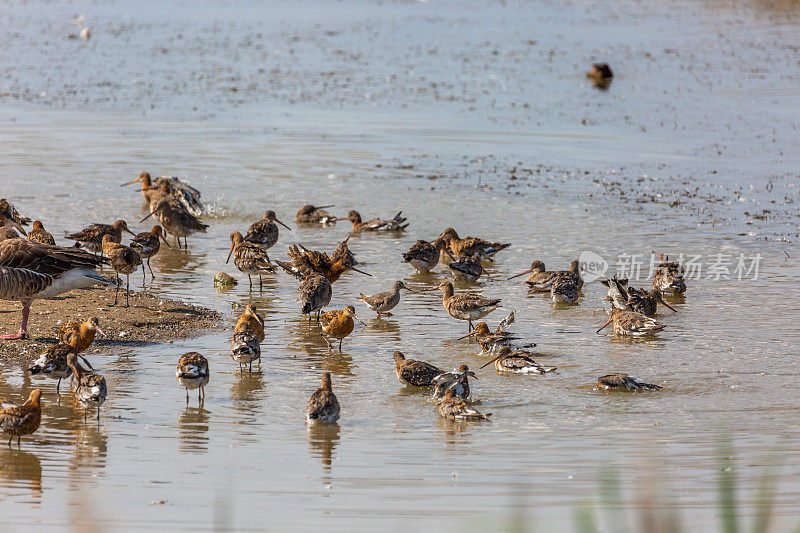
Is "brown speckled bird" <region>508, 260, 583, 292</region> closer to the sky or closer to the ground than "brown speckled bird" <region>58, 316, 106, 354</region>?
closer to the sky

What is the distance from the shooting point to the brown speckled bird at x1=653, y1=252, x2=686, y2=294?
15062 mm

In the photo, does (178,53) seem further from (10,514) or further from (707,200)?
(10,514)

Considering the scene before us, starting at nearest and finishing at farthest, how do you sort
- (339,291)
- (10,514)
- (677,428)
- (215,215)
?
(10,514), (677,428), (339,291), (215,215)

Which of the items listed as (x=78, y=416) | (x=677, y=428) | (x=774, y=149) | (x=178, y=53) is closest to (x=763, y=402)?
(x=677, y=428)

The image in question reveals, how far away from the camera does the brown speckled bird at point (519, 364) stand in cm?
1159

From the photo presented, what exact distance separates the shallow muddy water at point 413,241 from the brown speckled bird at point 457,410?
12 centimetres

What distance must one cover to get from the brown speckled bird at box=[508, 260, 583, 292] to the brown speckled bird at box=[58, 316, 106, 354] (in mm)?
6208

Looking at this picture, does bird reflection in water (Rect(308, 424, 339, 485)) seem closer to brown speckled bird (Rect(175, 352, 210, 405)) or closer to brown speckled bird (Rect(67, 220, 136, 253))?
brown speckled bird (Rect(175, 352, 210, 405))

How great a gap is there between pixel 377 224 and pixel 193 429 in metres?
9.82

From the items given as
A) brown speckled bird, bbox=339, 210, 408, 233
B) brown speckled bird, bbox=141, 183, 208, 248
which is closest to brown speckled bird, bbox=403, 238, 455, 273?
brown speckled bird, bbox=339, 210, 408, 233

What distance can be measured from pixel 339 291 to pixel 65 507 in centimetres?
817

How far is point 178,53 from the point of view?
39.2m

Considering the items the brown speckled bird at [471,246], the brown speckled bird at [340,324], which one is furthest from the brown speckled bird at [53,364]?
the brown speckled bird at [471,246]

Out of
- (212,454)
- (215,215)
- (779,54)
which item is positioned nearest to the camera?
(212,454)
